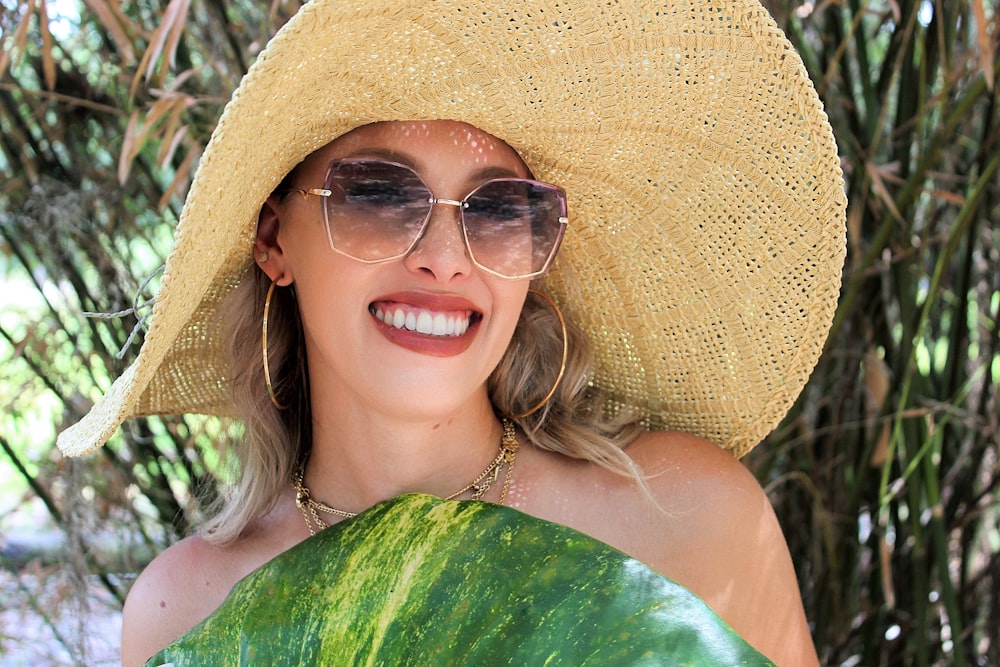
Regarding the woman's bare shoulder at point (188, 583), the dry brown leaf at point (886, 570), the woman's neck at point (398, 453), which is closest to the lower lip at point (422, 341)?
the woman's neck at point (398, 453)

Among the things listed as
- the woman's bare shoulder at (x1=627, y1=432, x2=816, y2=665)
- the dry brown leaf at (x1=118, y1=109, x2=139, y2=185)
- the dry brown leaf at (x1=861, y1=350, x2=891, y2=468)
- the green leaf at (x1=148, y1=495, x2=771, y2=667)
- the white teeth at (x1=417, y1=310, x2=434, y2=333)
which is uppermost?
the dry brown leaf at (x1=118, y1=109, x2=139, y2=185)

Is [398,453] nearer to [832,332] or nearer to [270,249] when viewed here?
[270,249]

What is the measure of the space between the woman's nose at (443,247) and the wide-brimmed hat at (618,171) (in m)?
0.11

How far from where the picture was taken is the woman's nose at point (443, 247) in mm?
1150

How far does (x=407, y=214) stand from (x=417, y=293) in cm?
9

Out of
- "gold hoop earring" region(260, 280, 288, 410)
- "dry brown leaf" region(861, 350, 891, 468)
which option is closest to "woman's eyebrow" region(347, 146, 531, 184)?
"gold hoop earring" region(260, 280, 288, 410)

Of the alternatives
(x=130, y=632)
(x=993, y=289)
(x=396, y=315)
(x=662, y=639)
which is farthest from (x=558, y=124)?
(x=993, y=289)

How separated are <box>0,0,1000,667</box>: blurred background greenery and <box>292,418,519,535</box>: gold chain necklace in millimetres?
254

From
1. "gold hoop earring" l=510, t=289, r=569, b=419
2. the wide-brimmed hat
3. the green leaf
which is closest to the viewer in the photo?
the green leaf

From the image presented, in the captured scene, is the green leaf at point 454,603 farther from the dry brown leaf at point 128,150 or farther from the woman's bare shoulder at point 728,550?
the dry brown leaf at point 128,150

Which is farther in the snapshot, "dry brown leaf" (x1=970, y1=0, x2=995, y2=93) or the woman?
"dry brown leaf" (x1=970, y1=0, x2=995, y2=93)

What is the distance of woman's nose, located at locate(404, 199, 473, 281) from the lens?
115 centimetres

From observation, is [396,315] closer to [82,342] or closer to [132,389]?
[132,389]

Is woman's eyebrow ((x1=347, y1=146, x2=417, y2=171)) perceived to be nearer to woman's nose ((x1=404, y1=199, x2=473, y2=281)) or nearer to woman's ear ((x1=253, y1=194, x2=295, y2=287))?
woman's nose ((x1=404, y1=199, x2=473, y2=281))
